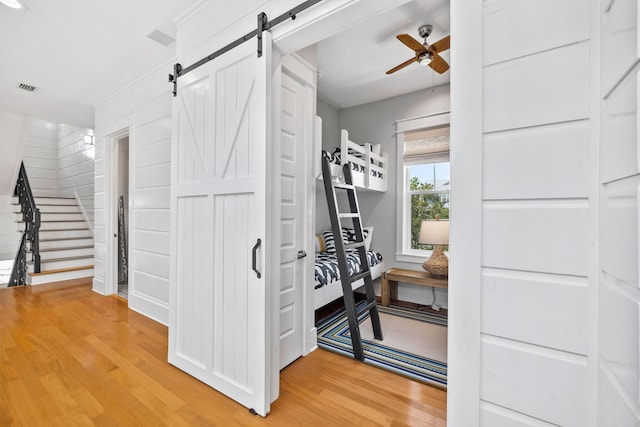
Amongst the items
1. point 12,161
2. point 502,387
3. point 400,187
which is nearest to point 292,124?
point 502,387

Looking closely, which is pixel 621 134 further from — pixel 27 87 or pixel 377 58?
pixel 27 87

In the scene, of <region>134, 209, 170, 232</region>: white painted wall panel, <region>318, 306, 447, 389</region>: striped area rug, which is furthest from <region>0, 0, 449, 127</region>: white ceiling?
<region>318, 306, 447, 389</region>: striped area rug

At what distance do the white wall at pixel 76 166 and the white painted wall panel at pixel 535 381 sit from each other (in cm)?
724

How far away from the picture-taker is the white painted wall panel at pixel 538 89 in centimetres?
88

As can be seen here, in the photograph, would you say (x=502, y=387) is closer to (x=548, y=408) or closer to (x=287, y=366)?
(x=548, y=408)

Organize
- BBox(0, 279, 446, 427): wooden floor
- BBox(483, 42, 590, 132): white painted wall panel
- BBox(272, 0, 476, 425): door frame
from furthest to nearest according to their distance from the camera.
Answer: BBox(0, 279, 446, 427): wooden floor
BBox(272, 0, 476, 425): door frame
BBox(483, 42, 590, 132): white painted wall panel

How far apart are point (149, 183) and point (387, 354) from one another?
296 cm

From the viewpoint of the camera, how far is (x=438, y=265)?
3.28m

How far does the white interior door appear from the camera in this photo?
2.12 meters

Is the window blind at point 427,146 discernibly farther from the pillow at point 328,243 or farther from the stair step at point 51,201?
the stair step at point 51,201

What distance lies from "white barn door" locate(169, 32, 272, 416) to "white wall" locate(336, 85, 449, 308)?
239 centimetres

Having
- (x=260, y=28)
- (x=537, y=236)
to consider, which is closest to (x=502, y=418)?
(x=537, y=236)

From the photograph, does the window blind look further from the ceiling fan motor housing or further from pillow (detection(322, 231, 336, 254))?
pillow (detection(322, 231, 336, 254))

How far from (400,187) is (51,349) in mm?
4053
